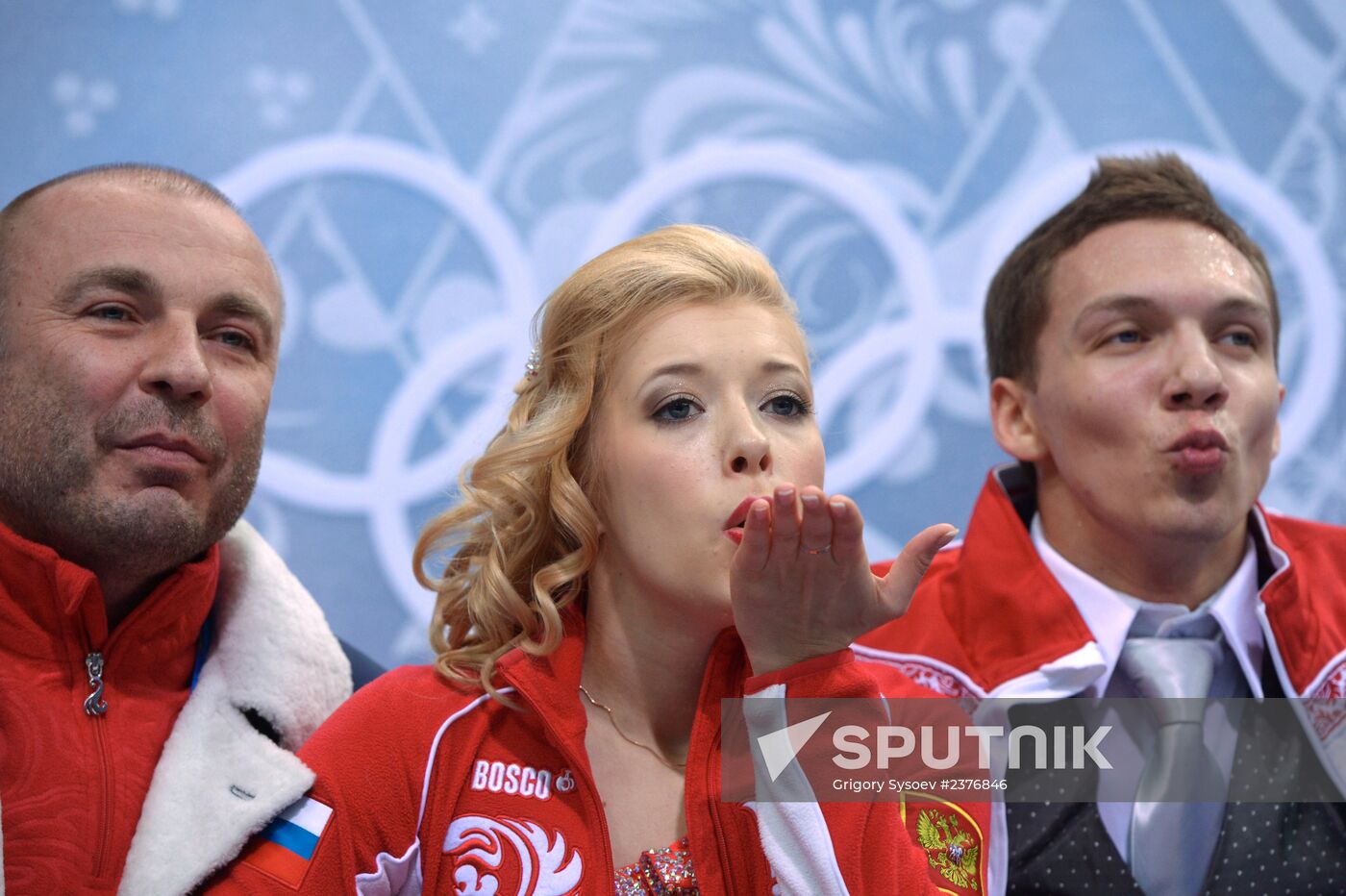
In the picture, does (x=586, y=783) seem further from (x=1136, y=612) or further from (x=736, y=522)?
(x=1136, y=612)

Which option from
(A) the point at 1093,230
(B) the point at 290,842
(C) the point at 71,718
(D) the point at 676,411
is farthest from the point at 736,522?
(A) the point at 1093,230

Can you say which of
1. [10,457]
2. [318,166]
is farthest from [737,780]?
[318,166]

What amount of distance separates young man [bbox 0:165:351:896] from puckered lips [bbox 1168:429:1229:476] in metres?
1.47

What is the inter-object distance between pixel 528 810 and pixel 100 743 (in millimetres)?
629

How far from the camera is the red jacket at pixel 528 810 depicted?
1607mm

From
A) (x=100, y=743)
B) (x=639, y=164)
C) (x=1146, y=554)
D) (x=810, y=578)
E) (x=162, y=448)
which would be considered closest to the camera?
(x=810, y=578)

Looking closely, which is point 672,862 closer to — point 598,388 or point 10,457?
point 598,388

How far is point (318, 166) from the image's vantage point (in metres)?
3.31

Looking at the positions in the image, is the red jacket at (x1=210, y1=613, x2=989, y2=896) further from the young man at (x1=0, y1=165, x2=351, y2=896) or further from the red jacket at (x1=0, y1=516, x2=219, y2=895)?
the red jacket at (x1=0, y1=516, x2=219, y2=895)

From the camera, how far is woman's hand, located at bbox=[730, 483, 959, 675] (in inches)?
59.1

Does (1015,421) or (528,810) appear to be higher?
(1015,421)

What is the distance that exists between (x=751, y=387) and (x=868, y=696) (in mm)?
477

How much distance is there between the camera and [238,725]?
1.92 metres

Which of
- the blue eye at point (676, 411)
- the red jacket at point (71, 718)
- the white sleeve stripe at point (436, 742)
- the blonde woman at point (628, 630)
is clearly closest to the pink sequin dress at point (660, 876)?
the blonde woman at point (628, 630)
